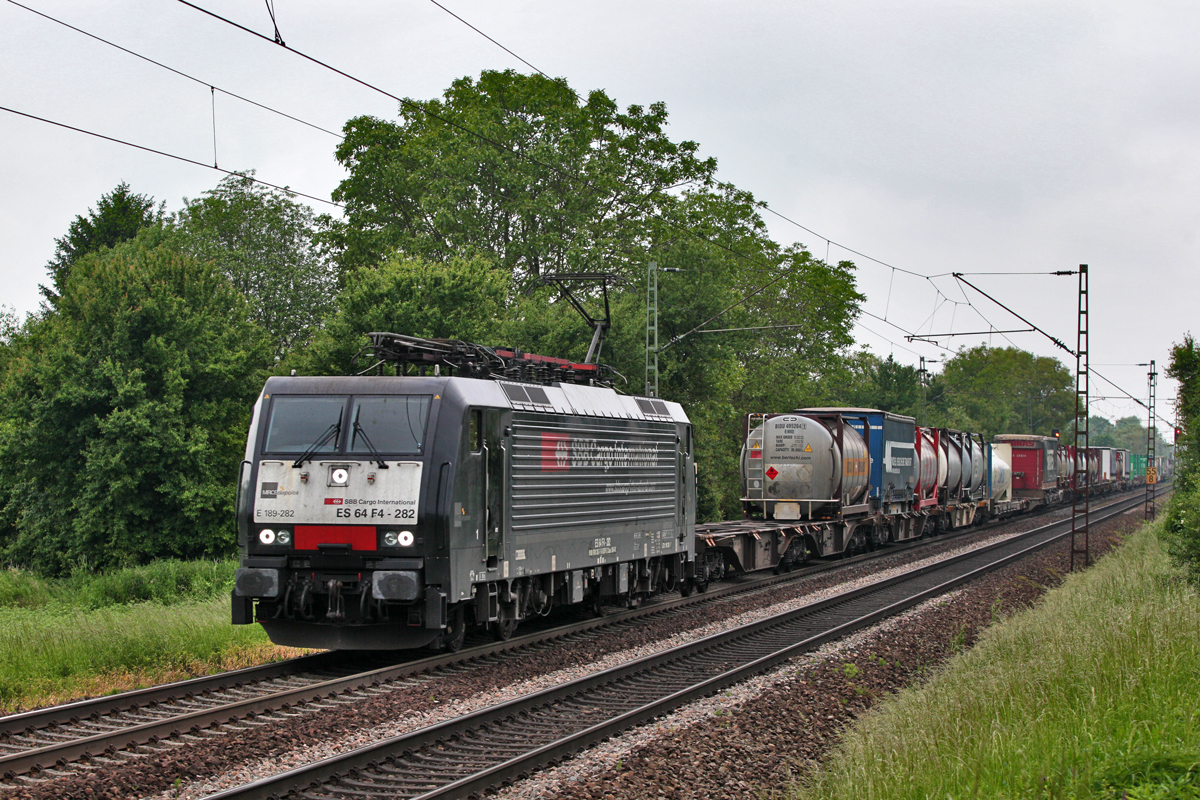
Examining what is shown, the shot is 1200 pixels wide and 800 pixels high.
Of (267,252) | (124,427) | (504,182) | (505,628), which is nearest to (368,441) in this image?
(505,628)

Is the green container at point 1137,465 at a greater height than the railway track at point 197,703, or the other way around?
the green container at point 1137,465

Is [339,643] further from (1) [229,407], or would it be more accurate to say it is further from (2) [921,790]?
(1) [229,407]

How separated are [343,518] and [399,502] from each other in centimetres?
63

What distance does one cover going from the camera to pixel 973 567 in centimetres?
2405

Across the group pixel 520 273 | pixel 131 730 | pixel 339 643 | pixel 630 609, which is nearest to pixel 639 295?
pixel 520 273

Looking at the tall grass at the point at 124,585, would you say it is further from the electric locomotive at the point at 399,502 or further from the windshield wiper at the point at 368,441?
the windshield wiper at the point at 368,441

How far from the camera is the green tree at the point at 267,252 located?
46250 millimetres

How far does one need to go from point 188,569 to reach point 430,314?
9408mm

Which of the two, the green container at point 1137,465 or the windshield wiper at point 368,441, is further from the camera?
the green container at point 1137,465

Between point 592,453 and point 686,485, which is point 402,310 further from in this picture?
point 592,453

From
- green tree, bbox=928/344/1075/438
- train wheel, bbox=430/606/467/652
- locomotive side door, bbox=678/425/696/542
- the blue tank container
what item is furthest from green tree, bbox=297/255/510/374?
green tree, bbox=928/344/1075/438

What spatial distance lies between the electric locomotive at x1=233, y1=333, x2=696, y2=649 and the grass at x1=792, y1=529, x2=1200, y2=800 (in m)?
4.70

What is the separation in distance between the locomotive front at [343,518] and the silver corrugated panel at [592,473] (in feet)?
5.74

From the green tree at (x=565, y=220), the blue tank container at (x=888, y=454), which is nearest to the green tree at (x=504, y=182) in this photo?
the green tree at (x=565, y=220)
